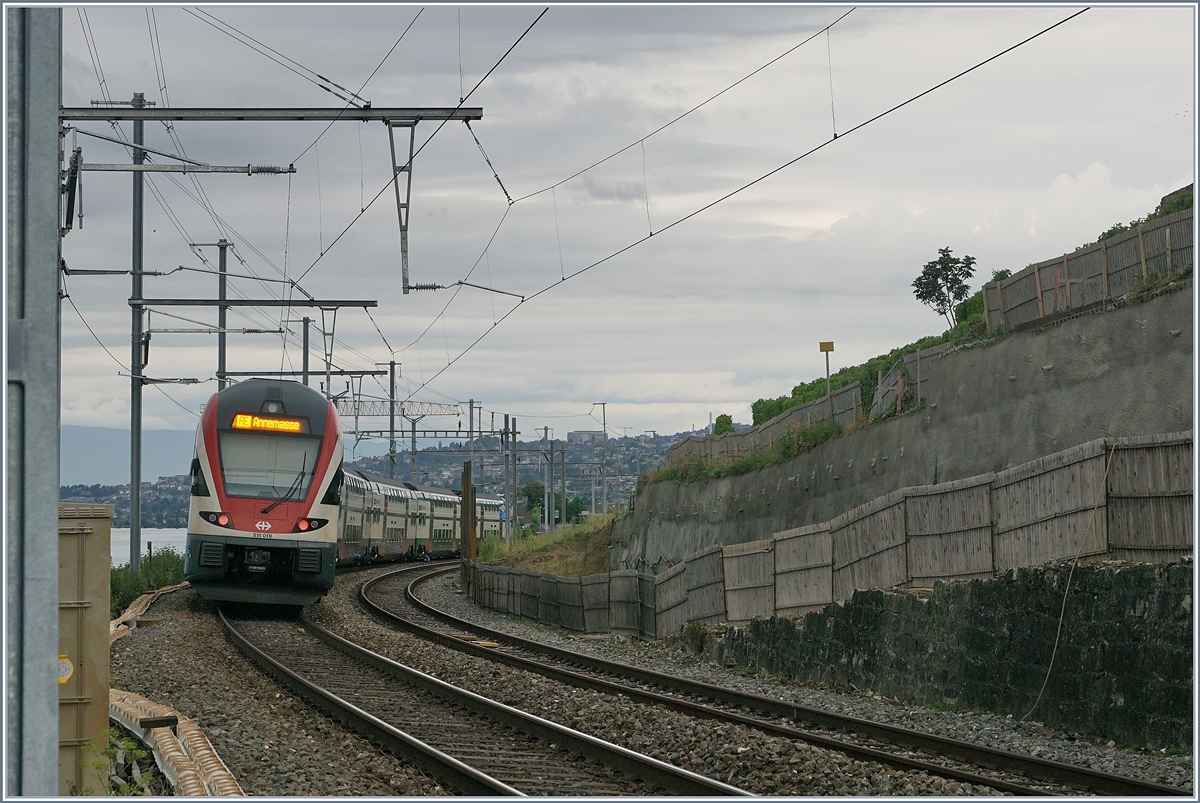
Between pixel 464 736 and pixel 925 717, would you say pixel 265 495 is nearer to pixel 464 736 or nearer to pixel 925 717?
pixel 464 736

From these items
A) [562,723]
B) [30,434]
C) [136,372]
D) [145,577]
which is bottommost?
[562,723]

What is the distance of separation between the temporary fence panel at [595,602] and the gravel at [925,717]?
139 centimetres

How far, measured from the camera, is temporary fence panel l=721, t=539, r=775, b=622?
16828 mm

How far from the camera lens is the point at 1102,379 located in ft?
65.3

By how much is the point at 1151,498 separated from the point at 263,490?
49.3 ft

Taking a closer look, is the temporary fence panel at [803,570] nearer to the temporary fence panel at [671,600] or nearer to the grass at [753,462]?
the temporary fence panel at [671,600]

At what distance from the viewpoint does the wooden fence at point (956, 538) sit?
34.2 feet

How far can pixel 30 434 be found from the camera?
149 inches

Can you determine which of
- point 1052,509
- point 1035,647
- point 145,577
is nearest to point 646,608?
point 1052,509

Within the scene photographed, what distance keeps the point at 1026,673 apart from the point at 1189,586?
6.94ft

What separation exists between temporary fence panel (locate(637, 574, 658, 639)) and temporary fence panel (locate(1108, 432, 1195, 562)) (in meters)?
11.1

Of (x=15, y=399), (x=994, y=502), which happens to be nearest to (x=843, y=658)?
(x=994, y=502)

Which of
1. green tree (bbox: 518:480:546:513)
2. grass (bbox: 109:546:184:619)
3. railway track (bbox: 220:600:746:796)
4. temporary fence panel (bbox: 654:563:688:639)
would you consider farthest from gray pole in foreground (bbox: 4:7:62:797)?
green tree (bbox: 518:480:546:513)

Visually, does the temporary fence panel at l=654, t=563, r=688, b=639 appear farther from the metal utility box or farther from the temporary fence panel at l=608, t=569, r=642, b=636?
the metal utility box
